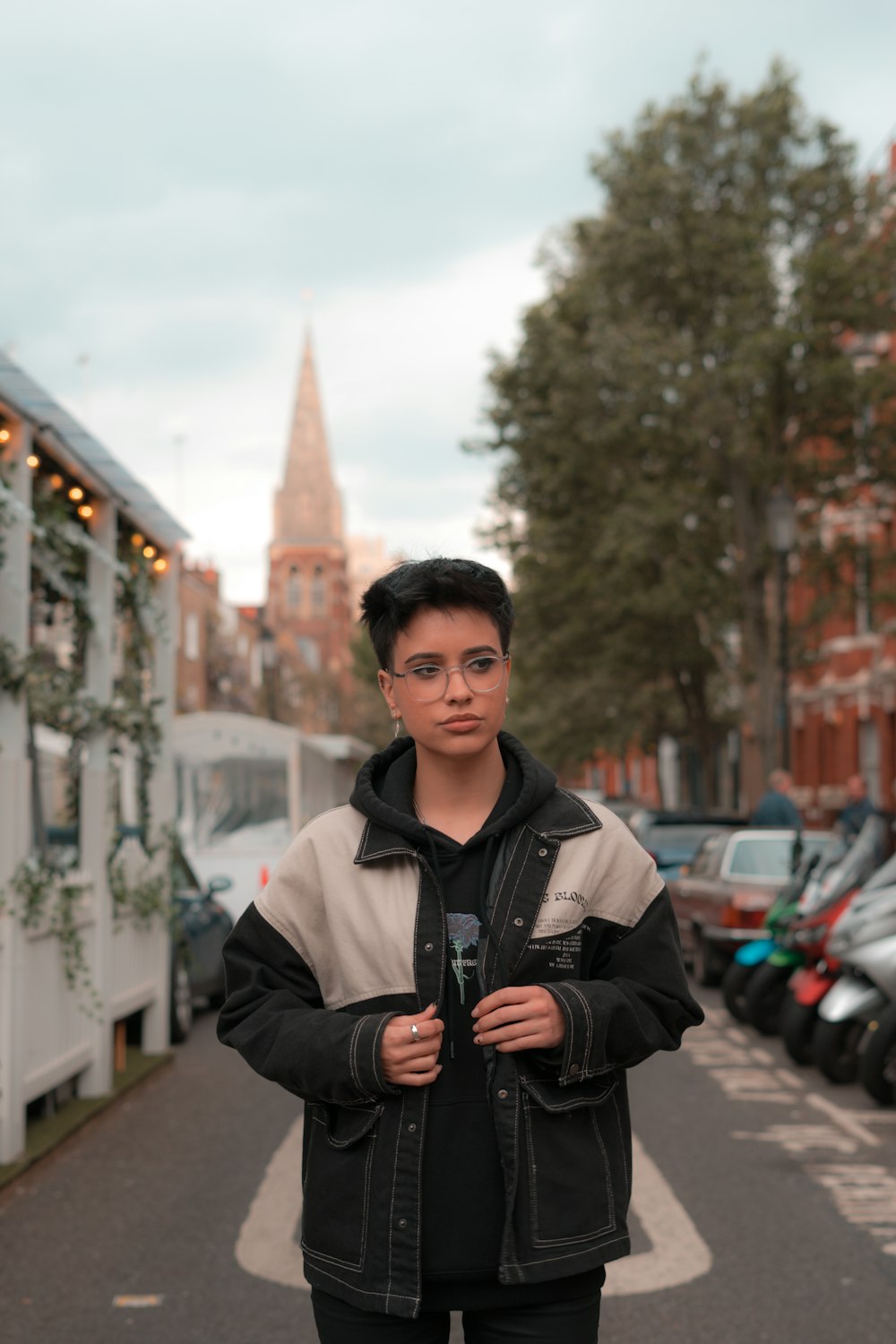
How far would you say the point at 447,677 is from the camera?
9.43ft

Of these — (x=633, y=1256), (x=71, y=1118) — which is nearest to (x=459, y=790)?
(x=633, y=1256)

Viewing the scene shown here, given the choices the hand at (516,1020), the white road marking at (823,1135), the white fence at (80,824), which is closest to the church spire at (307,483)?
the white fence at (80,824)

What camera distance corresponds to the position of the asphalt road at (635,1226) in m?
5.65

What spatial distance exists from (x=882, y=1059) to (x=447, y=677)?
23.8 feet

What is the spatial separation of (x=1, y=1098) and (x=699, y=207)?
2704 centimetres

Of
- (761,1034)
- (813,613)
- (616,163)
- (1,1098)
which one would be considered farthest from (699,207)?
(1,1098)

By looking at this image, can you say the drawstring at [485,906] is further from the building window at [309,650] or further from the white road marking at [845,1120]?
the building window at [309,650]

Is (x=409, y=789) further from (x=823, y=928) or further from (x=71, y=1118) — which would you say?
(x=823, y=928)

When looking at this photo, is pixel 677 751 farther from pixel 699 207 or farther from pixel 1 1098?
pixel 1 1098

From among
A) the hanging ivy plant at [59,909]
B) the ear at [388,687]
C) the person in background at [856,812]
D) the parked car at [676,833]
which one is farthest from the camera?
the parked car at [676,833]

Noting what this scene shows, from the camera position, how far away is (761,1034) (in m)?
13.0

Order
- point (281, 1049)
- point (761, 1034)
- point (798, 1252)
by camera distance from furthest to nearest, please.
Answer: point (761, 1034) → point (798, 1252) → point (281, 1049)

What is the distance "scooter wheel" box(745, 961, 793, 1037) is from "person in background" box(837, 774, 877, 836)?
3.59ft

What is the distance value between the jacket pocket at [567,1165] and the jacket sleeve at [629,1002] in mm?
41
